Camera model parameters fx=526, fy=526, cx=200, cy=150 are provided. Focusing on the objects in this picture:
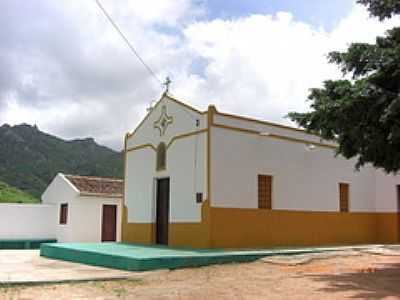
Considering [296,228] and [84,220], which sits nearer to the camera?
[296,228]

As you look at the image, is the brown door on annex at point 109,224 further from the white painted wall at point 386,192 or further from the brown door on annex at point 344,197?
the white painted wall at point 386,192

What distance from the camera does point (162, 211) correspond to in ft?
61.5

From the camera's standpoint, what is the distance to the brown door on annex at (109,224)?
1031 inches

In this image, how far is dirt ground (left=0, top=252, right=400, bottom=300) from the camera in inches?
370

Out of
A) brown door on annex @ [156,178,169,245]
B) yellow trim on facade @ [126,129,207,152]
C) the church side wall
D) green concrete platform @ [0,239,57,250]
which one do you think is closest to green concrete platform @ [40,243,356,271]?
the church side wall

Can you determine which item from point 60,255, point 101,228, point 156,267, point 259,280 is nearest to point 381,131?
point 259,280

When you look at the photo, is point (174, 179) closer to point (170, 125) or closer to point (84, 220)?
point (170, 125)

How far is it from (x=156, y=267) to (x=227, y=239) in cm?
395

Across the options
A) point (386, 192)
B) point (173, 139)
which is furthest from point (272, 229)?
point (386, 192)

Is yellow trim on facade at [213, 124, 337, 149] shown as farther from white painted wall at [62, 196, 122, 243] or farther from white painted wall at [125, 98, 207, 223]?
white painted wall at [62, 196, 122, 243]

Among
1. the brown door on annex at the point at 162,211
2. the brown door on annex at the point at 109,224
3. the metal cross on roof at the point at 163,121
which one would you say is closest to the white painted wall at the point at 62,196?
the brown door on annex at the point at 109,224

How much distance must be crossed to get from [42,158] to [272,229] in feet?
112

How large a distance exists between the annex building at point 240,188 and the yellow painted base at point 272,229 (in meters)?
0.03

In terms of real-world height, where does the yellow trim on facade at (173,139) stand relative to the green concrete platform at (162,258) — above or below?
above
